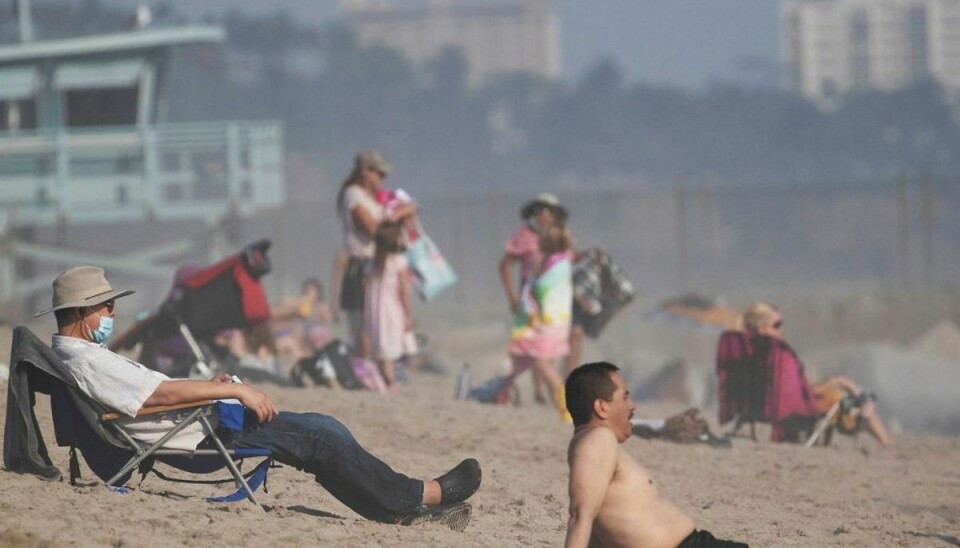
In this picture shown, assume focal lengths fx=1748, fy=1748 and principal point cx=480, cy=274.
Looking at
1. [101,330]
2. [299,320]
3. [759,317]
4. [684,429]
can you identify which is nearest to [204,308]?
[684,429]

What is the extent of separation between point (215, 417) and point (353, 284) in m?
5.23

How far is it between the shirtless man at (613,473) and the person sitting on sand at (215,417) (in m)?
1.43

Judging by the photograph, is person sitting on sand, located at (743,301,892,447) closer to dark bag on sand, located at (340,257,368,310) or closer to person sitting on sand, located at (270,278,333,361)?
dark bag on sand, located at (340,257,368,310)

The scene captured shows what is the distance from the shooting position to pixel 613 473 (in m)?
5.82

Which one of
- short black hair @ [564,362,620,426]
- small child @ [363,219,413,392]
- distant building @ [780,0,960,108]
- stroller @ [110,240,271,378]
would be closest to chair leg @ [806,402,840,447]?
small child @ [363,219,413,392]

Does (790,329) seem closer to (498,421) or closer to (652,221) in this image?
(498,421)

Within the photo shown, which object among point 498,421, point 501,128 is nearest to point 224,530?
point 498,421

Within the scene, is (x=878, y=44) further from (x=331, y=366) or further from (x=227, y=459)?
(x=227, y=459)

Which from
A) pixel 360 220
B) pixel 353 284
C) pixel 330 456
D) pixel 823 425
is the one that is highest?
pixel 360 220

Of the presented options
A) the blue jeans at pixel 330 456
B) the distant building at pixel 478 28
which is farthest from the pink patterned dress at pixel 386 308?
the distant building at pixel 478 28

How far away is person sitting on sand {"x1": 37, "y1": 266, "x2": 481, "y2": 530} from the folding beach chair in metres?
0.05

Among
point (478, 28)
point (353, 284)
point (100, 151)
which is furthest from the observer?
point (478, 28)

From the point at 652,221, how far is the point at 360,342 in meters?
55.0

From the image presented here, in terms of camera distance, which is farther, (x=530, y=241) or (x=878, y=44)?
(x=878, y=44)
